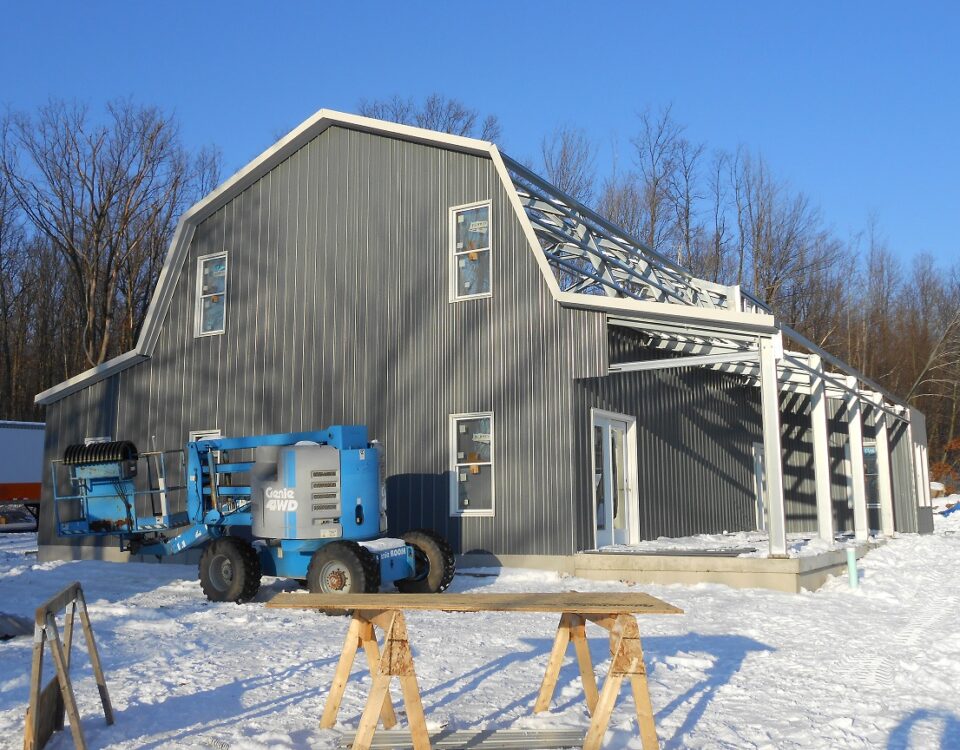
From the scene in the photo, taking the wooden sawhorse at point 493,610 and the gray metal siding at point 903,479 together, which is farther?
the gray metal siding at point 903,479

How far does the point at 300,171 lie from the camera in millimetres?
16578

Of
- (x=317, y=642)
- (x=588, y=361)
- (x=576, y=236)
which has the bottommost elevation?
(x=317, y=642)

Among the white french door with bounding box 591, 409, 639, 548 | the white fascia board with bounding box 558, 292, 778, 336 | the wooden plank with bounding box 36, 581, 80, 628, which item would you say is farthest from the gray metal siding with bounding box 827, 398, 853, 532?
the wooden plank with bounding box 36, 581, 80, 628

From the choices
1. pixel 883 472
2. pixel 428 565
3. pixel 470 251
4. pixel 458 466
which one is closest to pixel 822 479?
pixel 458 466

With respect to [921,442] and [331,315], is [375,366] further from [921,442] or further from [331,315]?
[921,442]

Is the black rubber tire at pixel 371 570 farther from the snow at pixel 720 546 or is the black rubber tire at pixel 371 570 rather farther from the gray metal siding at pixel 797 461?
the gray metal siding at pixel 797 461

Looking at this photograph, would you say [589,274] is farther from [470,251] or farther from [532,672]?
[532,672]

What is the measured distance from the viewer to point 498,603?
218 inches

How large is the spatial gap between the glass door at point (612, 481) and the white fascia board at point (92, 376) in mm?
8843

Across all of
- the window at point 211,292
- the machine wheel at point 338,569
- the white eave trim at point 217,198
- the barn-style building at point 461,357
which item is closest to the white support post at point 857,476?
the barn-style building at point 461,357

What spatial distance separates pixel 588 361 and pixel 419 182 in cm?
428

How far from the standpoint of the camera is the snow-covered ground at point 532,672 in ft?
18.3

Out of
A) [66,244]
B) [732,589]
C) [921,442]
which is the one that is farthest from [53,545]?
[921,442]

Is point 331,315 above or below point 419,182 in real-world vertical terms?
below
